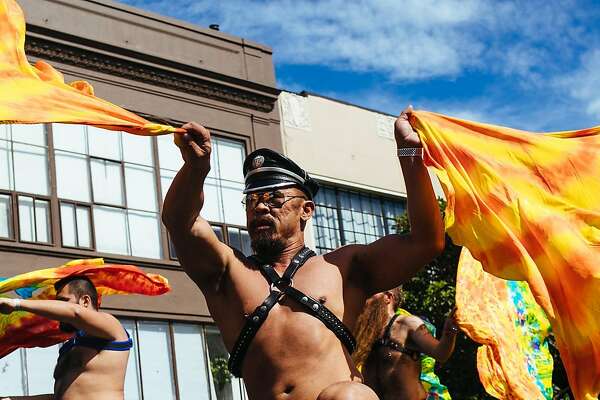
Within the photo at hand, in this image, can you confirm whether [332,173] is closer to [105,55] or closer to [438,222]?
[105,55]

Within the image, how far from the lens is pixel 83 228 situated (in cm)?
1783

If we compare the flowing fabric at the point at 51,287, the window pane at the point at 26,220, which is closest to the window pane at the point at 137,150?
the window pane at the point at 26,220

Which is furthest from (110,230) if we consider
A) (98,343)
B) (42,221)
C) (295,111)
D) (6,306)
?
(6,306)

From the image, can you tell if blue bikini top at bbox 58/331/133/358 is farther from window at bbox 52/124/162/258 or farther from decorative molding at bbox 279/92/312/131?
decorative molding at bbox 279/92/312/131

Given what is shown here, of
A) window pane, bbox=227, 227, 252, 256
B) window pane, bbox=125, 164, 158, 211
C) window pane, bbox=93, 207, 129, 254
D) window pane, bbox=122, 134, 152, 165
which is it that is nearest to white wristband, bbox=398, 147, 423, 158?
window pane, bbox=93, 207, 129, 254

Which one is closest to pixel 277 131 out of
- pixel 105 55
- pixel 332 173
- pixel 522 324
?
pixel 332 173

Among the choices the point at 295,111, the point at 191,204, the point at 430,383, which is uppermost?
the point at 295,111

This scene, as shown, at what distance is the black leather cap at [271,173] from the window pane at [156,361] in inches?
501

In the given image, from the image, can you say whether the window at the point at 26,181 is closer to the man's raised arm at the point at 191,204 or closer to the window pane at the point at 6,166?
the window pane at the point at 6,166

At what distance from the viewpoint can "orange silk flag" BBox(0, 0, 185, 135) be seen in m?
4.55

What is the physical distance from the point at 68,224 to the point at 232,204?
3263 mm

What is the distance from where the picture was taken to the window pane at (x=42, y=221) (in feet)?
56.7

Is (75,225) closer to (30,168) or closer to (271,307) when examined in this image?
(30,168)

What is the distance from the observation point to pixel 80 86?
16.5 feet
